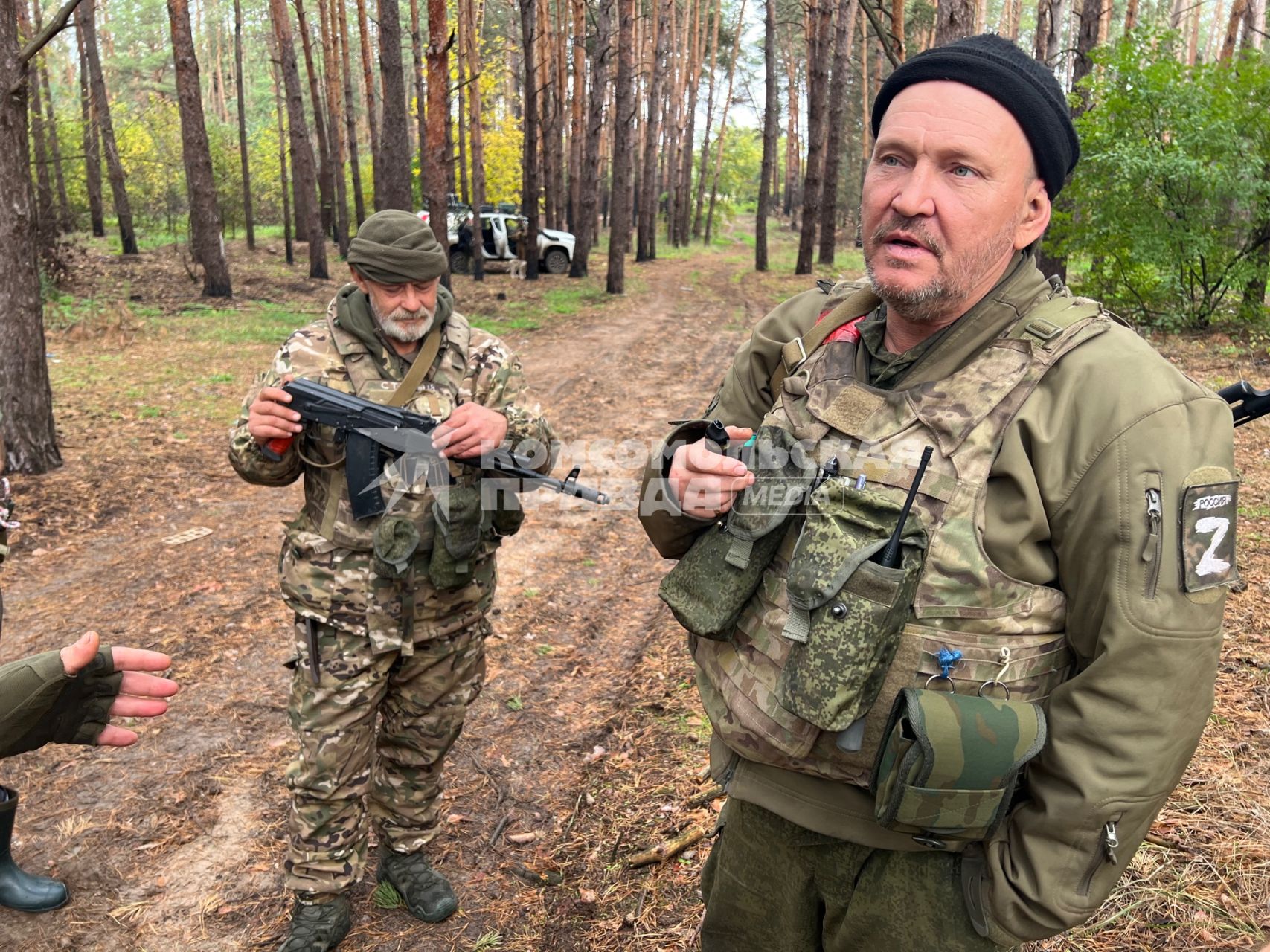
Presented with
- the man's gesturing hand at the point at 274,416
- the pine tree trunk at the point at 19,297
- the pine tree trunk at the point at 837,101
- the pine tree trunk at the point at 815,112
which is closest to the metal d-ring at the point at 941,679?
the man's gesturing hand at the point at 274,416

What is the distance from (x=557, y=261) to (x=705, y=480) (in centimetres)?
2082

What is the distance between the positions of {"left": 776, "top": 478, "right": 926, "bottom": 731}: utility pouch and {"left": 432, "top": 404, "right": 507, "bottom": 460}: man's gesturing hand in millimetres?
1584

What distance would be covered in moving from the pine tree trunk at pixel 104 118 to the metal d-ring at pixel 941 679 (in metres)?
21.7

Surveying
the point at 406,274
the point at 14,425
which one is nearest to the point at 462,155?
the point at 14,425

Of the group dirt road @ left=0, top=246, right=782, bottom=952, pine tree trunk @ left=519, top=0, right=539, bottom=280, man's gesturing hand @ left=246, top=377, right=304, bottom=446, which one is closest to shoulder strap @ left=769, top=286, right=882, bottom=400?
man's gesturing hand @ left=246, top=377, right=304, bottom=446

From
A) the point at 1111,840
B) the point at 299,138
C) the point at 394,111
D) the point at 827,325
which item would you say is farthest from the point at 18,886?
the point at 299,138

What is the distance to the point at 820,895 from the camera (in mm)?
1880

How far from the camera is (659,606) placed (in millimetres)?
5645

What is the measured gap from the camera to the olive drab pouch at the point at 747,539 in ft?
5.78

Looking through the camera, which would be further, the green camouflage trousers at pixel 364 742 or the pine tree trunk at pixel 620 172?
the pine tree trunk at pixel 620 172

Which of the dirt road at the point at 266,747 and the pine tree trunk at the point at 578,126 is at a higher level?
the pine tree trunk at the point at 578,126

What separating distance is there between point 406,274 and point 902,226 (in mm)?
1851

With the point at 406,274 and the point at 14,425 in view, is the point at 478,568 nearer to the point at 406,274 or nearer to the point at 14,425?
the point at 406,274

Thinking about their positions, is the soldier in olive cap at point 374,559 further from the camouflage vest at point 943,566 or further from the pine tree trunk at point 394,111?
the pine tree trunk at point 394,111
